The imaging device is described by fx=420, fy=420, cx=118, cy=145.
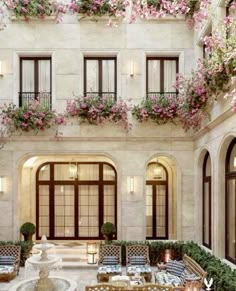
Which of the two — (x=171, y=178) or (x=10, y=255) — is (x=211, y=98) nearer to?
(x=171, y=178)

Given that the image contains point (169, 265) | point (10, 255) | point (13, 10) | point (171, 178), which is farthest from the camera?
point (171, 178)

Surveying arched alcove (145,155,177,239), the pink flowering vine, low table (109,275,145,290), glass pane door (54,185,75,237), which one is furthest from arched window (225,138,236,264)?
glass pane door (54,185,75,237)

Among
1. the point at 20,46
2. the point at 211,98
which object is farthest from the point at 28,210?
the point at 211,98

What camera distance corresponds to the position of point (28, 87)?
46.8 feet

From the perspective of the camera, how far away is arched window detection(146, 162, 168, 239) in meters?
16.7

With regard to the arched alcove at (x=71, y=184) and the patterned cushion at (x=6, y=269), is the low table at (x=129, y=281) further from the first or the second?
the arched alcove at (x=71, y=184)

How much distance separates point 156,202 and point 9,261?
6802 mm

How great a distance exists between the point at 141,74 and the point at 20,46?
4129mm

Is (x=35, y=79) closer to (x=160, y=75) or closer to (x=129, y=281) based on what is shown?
(x=160, y=75)

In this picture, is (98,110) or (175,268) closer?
(175,268)

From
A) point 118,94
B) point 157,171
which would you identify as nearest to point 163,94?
point 118,94

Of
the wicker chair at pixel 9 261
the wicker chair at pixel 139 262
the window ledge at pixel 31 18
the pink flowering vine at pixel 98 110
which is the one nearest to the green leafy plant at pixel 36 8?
the window ledge at pixel 31 18

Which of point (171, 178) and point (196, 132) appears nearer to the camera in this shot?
point (196, 132)

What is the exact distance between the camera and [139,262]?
1212 centimetres
